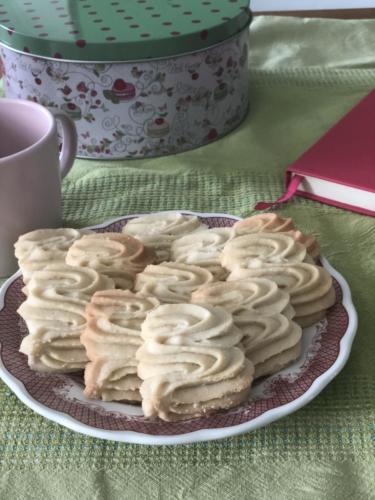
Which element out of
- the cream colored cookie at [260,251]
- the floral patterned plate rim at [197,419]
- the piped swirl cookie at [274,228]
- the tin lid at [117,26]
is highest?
the tin lid at [117,26]

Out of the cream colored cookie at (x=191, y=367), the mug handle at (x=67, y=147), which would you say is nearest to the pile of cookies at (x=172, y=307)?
the cream colored cookie at (x=191, y=367)

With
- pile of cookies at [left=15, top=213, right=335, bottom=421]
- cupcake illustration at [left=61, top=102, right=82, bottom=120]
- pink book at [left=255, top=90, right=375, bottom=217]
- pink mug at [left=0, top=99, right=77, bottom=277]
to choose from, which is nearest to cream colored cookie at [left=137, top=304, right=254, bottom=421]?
pile of cookies at [left=15, top=213, right=335, bottom=421]

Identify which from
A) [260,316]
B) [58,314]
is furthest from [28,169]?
[260,316]

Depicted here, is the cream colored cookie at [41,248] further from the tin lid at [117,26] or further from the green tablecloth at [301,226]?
the tin lid at [117,26]

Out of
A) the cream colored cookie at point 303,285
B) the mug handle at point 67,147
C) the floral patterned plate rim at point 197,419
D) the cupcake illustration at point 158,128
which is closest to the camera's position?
the floral patterned plate rim at point 197,419

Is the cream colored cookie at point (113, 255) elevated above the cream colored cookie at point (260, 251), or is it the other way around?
the cream colored cookie at point (260, 251)

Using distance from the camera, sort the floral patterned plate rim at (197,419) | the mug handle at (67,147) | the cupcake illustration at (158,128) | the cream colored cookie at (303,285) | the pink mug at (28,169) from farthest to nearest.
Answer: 1. the cupcake illustration at (158,128)
2. the mug handle at (67,147)
3. the pink mug at (28,169)
4. the cream colored cookie at (303,285)
5. the floral patterned plate rim at (197,419)

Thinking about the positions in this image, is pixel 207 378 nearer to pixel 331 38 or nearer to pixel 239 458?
pixel 239 458
